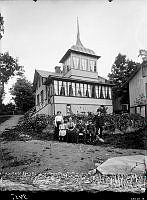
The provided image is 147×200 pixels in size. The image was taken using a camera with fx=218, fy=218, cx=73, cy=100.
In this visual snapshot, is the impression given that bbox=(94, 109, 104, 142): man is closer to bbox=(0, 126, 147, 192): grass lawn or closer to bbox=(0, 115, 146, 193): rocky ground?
bbox=(0, 115, 146, 193): rocky ground

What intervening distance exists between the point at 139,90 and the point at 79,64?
5542mm

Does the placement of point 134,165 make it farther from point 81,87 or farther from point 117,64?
point 117,64

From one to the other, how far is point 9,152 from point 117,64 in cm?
1723

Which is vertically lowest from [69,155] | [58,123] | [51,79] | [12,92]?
[69,155]

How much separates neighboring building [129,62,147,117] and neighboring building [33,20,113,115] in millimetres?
2053

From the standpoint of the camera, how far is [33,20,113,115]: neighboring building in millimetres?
15062

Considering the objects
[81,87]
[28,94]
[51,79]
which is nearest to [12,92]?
[28,94]

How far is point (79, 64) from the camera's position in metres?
18.2

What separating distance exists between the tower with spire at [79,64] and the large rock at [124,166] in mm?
13908

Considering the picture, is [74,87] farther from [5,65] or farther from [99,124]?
[99,124]

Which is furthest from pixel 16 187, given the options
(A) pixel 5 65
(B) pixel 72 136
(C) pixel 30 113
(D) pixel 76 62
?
(D) pixel 76 62

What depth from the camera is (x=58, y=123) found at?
8797 mm

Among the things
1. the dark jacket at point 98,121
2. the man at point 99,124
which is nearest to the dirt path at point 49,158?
the man at point 99,124

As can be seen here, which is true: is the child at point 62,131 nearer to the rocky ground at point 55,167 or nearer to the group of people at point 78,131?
the group of people at point 78,131
